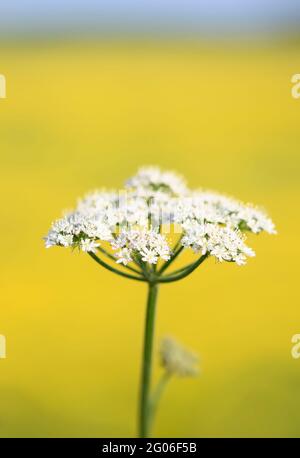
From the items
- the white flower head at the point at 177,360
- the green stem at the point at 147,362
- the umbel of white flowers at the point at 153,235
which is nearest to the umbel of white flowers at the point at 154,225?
the umbel of white flowers at the point at 153,235

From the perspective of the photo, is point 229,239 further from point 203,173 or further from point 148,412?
point 203,173

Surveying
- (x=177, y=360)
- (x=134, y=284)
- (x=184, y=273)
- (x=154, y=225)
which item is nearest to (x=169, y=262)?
(x=184, y=273)

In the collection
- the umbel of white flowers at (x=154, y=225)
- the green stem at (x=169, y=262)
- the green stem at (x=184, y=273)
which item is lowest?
the green stem at (x=184, y=273)

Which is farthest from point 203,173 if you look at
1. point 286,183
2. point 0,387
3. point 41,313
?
point 0,387

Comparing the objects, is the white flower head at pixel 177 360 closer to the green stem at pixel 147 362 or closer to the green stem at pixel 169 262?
the green stem at pixel 147 362

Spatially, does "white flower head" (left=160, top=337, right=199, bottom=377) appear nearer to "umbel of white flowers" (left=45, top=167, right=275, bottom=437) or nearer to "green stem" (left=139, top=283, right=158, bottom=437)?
"umbel of white flowers" (left=45, top=167, right=275, bottom=437)

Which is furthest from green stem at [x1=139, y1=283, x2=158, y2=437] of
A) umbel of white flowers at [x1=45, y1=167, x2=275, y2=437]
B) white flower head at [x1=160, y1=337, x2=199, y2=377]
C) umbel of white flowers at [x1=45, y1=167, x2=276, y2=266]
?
white flower head at [x1=160, y1=337, x2=199, y2=377]

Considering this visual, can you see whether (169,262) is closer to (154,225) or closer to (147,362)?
(154,225)
